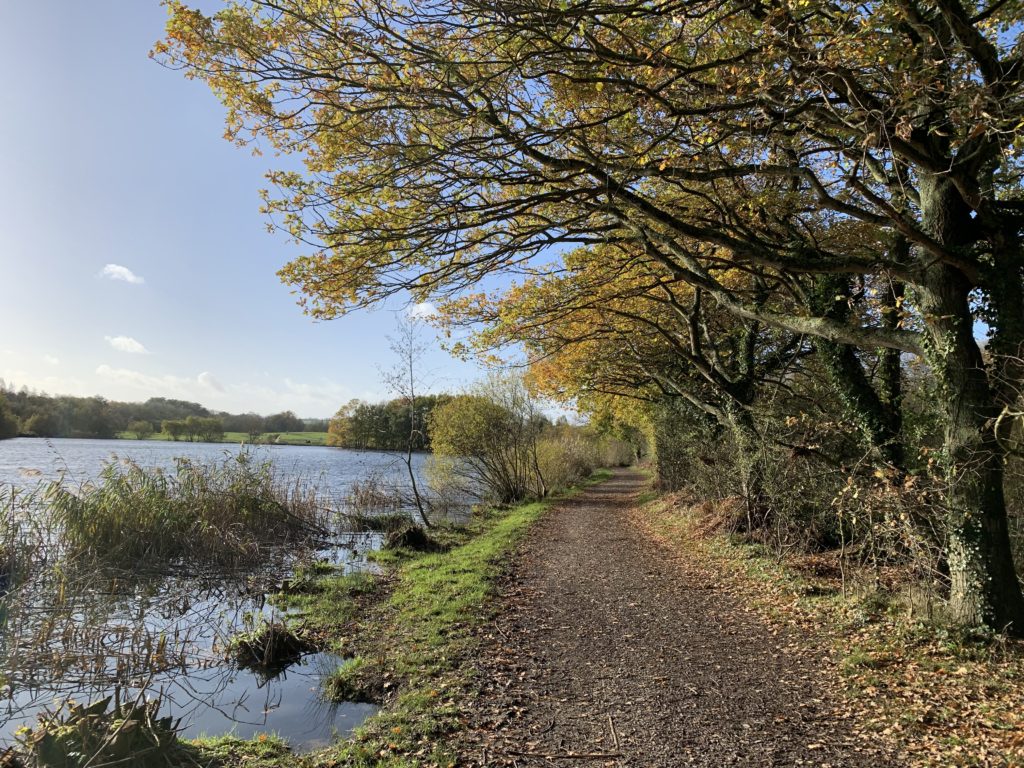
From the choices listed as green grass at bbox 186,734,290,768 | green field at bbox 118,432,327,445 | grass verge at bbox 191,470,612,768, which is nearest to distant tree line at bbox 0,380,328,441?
green field at bbox 118,432,327,445

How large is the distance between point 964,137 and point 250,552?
41.0 feet

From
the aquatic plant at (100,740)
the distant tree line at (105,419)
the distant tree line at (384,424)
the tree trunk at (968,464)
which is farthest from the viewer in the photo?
the distant tree line at (105,419)

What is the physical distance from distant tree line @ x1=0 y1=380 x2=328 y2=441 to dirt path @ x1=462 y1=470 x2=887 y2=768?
64.8 ft

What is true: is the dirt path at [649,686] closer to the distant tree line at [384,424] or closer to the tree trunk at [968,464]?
the tree trunk at [968,464]

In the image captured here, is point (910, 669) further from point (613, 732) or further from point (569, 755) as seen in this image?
point (569, 755)

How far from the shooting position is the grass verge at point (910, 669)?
410 centimetres

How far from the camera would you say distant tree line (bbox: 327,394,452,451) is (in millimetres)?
20531

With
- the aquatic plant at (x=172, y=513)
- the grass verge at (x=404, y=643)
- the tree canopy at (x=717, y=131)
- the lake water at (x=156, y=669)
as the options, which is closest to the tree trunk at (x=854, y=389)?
the tree canopy at (x=717, y=131)

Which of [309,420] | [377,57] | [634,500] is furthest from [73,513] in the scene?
[309,420]

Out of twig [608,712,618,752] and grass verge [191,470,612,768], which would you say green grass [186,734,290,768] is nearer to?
grass verge [191,470,612,768]

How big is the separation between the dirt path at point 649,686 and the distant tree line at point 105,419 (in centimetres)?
1976

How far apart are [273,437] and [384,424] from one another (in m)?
5.74

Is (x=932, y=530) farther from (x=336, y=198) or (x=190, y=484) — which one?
(x=190, y=484)

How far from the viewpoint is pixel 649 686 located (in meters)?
5.28
